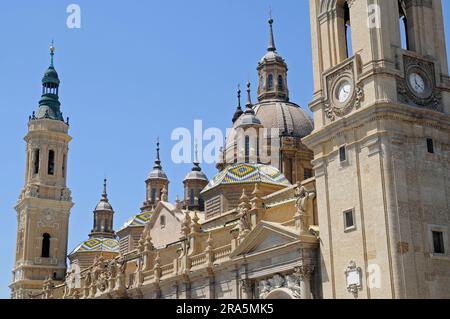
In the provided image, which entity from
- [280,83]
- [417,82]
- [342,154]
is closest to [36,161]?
[280,83]

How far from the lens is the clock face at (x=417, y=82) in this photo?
27375 millimetres

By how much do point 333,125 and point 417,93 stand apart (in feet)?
11.3

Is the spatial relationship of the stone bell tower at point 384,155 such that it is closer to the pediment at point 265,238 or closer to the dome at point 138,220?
the pediment at point 265,238

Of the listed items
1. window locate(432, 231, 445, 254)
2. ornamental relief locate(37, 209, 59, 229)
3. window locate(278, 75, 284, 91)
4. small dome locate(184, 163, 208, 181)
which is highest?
window locate(278, 75, 284, 91)

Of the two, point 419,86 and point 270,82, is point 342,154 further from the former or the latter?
point 270,82

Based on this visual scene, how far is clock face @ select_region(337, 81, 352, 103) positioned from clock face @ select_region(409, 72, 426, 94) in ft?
7.75

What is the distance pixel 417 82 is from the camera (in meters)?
27.6

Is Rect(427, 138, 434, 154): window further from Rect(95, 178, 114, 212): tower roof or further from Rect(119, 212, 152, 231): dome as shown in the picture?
Rect(95, 178, 114, 212): tower roof

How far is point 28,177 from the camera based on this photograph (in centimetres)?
6912

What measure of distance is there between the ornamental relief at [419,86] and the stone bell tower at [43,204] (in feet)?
154

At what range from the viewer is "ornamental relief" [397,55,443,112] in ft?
88.5

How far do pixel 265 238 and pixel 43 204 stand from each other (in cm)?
4190

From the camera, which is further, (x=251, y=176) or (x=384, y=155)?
(x=251, y=176)

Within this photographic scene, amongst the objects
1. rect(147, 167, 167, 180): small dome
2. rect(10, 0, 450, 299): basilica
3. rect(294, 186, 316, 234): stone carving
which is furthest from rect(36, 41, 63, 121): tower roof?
rect(294, 186, 316, 234): stone carving
